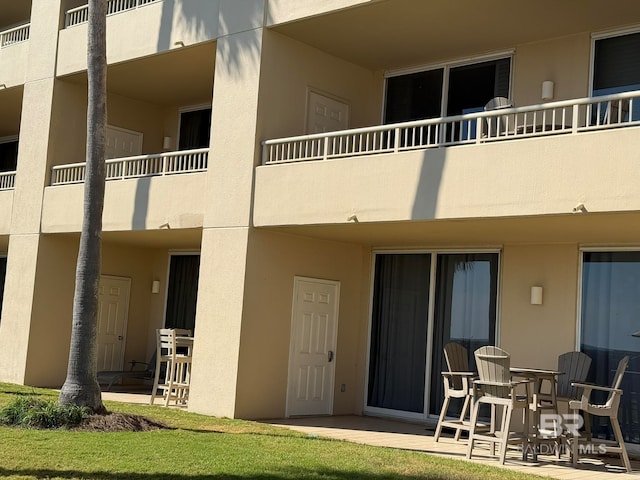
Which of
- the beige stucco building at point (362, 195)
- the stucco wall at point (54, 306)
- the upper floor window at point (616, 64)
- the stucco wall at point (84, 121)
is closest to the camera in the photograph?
the beige stucco building at point (362, 195)

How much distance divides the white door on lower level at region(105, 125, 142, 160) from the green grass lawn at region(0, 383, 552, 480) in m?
8.95

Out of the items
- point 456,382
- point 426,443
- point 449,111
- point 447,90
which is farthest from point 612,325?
point 447,90

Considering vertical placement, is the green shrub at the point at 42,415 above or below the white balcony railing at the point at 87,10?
below

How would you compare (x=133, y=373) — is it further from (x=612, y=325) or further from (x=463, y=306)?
(x=612, y=325)

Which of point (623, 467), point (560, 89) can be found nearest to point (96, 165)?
point (560, 89)

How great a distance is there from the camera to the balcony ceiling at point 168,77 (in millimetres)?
16062

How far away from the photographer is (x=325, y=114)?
15117mm

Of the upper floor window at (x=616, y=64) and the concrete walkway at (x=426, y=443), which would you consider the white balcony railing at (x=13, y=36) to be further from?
the upper floor window at (x=616, y=64)

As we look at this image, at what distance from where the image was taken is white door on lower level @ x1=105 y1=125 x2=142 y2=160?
19.1 m

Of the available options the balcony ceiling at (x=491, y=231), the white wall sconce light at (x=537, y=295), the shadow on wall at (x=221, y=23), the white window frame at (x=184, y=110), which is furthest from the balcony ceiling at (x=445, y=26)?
the white window frame at (x=184, y=110)

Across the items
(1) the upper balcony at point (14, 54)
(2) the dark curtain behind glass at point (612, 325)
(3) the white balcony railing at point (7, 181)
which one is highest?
(1) the upper balcony at point (14, 54)

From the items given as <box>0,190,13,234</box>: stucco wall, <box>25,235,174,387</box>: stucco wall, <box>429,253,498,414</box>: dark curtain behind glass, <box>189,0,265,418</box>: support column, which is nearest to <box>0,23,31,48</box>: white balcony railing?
<box>0,190,13,234</box>: stucco wall

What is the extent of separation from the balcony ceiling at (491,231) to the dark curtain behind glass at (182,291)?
4894 mm

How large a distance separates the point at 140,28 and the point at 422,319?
7567 mm
